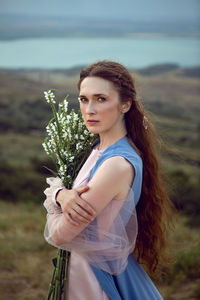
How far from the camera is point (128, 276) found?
2.00m

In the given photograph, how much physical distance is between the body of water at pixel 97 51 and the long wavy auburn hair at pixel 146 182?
21.0 metres

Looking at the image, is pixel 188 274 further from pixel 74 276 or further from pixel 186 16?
pixel 186 16

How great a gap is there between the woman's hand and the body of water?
21.3 m

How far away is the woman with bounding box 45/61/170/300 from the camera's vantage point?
5.91 feet

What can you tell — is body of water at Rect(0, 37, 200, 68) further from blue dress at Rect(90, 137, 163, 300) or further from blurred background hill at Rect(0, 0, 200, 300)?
blue dress at Rect(90, 137, 163, 300)

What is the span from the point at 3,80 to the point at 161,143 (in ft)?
78.4

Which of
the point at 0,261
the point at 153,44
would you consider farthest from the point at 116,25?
the point at 0,261

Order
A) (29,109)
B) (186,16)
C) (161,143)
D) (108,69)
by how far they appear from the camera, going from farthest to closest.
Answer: (186,16) → (29,109) → (161,143) → (108,69)

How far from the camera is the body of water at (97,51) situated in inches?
928

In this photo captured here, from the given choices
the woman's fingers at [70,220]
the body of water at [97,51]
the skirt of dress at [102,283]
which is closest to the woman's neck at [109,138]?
the woman's fingers at [70,220]

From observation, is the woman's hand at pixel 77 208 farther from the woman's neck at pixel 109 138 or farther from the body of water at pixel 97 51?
the body of water at pixel 97 51

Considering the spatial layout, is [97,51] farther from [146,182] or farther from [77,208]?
[77,208]

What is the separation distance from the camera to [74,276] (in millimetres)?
1982

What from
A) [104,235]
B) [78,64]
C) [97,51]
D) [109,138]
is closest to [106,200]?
[104,235]
